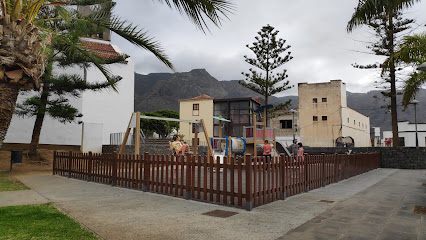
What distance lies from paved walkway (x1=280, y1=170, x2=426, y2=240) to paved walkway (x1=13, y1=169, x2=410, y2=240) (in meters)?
0.22

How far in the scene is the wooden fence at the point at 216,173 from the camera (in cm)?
637

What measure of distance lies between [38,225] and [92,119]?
23452 millimetres

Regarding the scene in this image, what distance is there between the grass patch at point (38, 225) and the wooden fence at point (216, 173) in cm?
278

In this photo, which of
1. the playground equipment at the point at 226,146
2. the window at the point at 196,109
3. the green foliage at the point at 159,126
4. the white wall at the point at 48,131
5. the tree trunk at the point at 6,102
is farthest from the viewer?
the green foliage at the point at 159,126

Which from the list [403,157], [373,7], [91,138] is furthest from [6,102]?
[403,157]

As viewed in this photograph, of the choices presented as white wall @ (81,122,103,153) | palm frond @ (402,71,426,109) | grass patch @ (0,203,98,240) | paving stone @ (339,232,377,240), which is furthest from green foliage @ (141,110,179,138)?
paving stone @ (339,232,377,240)

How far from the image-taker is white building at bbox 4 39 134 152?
2250cm

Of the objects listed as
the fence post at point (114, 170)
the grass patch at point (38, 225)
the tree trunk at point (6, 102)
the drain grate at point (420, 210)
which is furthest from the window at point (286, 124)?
the tree trunk at point (6, 102)

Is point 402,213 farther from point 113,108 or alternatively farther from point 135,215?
point 113,108

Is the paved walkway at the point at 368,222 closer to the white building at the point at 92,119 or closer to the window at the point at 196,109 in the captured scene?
the white building at the point at 92,119

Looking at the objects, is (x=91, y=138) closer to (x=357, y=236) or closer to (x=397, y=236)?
(x=357, y=236)

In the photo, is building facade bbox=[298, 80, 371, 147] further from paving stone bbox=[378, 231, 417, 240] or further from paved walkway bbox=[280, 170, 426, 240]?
paving stone bbox=[378, 231, 417, 240]

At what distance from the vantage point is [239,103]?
157 ft

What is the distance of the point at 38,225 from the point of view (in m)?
4.65
